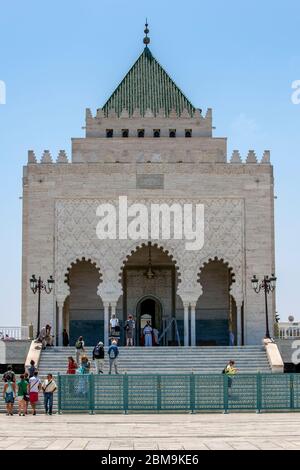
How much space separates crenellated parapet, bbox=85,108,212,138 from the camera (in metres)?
30.0

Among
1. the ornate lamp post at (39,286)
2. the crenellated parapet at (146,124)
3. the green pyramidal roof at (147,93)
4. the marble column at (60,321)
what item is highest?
the green pyramidal roof at (147,93)

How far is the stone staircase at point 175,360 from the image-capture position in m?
22.4

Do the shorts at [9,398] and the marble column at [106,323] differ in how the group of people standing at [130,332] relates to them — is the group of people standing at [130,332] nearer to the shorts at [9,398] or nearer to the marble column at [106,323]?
the marble column at [106,323]

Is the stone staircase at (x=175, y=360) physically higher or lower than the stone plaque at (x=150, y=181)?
lower

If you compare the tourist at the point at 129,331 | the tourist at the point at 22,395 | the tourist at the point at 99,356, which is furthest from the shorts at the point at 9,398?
the tourist at the point at 129,331

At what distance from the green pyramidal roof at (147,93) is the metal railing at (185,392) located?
14504mm

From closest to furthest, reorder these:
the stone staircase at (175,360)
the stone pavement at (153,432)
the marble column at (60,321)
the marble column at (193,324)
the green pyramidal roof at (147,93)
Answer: the stone pavement at (153,432) < the stone staircase at (175,360) < the marble column at (193,324) < the marble column at (60,321) < the green pyramidal roof at (147,93)

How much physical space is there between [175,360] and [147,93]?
11.1 meters

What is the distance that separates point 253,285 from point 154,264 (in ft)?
12.1

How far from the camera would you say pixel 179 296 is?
92.3 feet

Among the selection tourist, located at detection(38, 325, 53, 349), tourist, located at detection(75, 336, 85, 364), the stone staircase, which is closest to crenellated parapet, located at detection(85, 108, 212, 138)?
tourist, located at detection(38, 325, 53, 349)

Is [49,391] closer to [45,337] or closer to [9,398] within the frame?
[9,398]

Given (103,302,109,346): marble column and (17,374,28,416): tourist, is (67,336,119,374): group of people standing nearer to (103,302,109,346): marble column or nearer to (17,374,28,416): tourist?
(17,374,28,416): tourist
